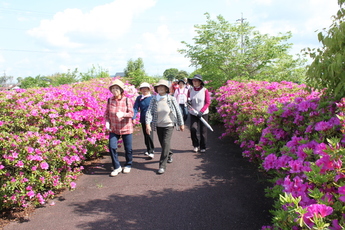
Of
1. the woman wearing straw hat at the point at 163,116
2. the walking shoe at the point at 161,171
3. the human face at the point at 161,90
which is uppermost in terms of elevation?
the human face at the point at 161,90

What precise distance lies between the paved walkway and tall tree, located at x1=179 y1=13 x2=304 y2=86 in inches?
277

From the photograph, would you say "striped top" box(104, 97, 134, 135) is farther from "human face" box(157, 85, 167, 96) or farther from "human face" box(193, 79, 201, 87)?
"human face" box(193, 79, 201, 87)

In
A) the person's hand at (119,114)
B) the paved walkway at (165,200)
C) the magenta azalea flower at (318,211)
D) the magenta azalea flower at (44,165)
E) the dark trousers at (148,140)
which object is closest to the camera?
the magenta azalea flower at (318,211)

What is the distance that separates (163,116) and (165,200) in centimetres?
169

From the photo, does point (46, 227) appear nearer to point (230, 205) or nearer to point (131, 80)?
point (230, 205)

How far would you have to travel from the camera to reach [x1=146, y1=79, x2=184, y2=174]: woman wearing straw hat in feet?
17.0

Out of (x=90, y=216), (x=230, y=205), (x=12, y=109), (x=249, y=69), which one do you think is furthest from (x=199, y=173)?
(x=249, y=69)

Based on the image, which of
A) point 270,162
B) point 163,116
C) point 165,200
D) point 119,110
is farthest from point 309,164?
point 119,110

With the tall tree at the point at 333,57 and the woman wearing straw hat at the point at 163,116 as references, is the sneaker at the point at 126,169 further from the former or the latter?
the tall tree at the point at 333,57

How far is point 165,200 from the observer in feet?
13.4

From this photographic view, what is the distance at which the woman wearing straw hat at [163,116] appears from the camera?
518 cm

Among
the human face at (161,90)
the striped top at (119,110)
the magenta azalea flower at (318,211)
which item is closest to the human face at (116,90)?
the striped top at (119,110)

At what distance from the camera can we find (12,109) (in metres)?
4.30

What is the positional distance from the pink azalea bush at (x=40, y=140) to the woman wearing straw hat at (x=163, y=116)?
130cm
